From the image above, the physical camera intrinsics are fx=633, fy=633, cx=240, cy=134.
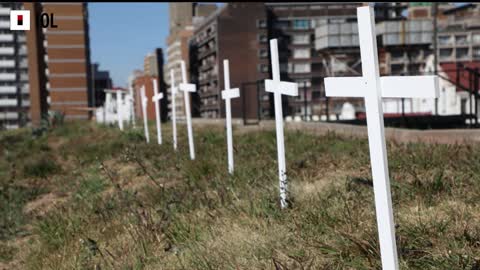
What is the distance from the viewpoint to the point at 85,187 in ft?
34.9

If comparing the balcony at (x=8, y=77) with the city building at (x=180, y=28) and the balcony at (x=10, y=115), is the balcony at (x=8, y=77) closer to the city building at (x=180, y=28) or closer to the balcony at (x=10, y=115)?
the balcony at (x=10, y=115)

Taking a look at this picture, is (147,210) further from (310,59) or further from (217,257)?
(310,59)

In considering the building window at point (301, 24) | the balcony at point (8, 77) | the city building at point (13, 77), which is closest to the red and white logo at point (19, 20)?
the city building at point (13, 77)

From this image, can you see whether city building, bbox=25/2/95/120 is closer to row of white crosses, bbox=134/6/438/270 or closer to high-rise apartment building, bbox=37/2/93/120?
high-rise apartment building, bbox=37/2/93/120

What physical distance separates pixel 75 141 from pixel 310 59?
98.7 meters

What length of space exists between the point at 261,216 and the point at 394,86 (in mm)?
2572

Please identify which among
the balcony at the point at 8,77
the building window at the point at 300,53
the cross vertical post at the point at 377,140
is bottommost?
the cross vertical post at the point at 377,140

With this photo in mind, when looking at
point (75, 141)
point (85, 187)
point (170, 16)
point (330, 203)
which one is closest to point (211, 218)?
point (330, 203)

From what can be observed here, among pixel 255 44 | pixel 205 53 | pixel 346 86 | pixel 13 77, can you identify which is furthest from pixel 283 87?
pixel 13 77

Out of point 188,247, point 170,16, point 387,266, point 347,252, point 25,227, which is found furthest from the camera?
point 170,16

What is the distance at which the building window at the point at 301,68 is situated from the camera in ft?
382

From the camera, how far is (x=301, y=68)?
11712 cm

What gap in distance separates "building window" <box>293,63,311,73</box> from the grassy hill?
349ft

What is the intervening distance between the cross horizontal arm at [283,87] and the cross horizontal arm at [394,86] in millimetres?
2035
